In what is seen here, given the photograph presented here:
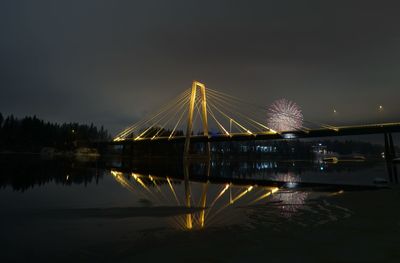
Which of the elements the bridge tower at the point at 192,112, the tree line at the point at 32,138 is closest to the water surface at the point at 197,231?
the bridge tower at the point at 192,112

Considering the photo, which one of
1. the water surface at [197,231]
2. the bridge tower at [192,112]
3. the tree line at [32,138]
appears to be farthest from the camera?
the tree line at [32,138]

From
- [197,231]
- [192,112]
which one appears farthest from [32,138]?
[197,231]

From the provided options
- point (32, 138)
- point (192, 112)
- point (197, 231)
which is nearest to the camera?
point (197, 231)

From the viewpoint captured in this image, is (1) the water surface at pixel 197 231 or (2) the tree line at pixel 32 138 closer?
(1) the water surface at pixel 197 231

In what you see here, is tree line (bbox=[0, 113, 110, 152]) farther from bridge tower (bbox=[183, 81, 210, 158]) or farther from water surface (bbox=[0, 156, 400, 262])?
water surface (bbox=[0, 156, 400, 262])

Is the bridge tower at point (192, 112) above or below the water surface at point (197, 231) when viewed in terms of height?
above

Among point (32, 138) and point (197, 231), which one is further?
point (32, 138)

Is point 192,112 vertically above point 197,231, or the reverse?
point 192,112

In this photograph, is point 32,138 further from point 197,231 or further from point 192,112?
point 197,231

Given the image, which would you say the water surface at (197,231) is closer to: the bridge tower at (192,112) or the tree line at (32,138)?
the bridge tower at (192,112)

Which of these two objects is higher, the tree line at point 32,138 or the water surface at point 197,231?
the tree line at point 32,138

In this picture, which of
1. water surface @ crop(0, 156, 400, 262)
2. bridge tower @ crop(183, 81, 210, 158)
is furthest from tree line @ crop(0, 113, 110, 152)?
water surface @ crop(0, 156, 400, 262)

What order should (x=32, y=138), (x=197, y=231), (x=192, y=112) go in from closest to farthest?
(x=197, y=231)
(x=192, y=112)
(x=32, y=138)

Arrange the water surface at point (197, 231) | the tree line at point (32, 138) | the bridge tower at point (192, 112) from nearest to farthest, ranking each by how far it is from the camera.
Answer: the water surface at point (197, 231)
the bridge tower at point (192, 112)
the tree line at point (32, 138)
